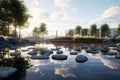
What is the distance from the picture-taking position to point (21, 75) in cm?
1163

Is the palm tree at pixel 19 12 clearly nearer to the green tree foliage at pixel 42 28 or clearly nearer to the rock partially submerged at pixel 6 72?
the green tree foliage at pixel 42 28

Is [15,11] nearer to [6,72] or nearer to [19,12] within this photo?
[19,12]

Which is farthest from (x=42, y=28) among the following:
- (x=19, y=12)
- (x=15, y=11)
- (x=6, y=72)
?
(x=6, y=72)

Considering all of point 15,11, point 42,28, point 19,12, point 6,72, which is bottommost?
point 6,72

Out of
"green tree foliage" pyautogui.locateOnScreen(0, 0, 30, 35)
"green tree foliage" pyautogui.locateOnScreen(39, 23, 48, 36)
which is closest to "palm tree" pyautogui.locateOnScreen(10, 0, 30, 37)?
"green tree foliage" pyautogui.locateOnScreen(0, 0, 30, 35)

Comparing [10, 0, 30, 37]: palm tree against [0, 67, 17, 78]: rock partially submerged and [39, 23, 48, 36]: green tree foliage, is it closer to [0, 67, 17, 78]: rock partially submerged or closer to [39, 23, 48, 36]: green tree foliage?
[39, 23, 48, 36]: green tree foliage

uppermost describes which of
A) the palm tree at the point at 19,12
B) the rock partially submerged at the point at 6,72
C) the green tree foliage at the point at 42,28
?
the palm tree at the point at 19,12

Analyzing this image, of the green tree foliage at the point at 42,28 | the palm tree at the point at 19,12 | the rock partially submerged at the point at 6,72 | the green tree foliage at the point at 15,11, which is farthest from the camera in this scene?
the green tree foliage at the point at 42,28

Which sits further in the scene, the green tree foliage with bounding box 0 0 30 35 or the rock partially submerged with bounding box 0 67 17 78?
the green tree foliage with bounding box 0 0 30 35

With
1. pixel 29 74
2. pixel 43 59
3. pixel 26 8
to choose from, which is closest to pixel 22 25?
pixel 26 8

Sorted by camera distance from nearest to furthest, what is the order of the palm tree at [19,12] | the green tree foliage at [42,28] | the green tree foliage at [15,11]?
the green tree foliage at [15,11]
the palm tree at [19,12]
the green tree foliage at [42,28]

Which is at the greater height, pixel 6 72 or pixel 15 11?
pixel 15 11

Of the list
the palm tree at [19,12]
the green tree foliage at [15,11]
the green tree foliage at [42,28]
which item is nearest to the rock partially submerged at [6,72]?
the green tree foliage at [15,11]

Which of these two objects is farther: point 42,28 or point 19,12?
point 42,28
